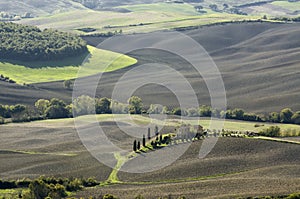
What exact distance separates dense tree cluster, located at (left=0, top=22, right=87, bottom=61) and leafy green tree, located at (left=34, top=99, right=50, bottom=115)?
40823 mm

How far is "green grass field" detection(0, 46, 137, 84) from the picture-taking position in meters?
140

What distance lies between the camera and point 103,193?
2477 inches

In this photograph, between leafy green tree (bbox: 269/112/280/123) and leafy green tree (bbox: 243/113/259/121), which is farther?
leafy green tree (bbox: 243/113/259/121)

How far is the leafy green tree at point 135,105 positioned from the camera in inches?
4206

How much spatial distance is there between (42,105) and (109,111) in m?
11.4

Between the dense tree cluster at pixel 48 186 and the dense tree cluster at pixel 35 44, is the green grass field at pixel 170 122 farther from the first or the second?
the dense tree cluster at pixel 35 44

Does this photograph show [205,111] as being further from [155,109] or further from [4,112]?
[4,112]

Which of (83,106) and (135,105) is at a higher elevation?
(135,105)

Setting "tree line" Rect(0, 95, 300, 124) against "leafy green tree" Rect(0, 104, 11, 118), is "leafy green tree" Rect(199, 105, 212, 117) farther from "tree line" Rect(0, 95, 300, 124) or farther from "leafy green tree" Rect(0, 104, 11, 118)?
"leafy green tree" Rect(0, 104, 11, 118)

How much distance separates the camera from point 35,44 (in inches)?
6196

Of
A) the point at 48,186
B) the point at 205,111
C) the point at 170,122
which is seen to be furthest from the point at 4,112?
the point at 48,186

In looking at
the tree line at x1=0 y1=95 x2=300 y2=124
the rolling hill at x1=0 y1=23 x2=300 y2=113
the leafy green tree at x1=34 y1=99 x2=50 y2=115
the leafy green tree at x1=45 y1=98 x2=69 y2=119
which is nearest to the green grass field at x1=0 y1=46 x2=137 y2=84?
the rolling hill at x1=0 y1=23 x2=300 y2=113

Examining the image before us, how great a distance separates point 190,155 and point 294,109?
3617cm

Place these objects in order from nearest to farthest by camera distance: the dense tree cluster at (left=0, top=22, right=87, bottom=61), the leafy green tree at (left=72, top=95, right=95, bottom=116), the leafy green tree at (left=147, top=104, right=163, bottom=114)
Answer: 1. the leafy green tree at (left=72, top=95, right=95, bottom=116)
2. the leafy green tree at (left=147, top=104, right=163, bottom=114)
3. the dense tree cluster at (left=0, top=22, right=87, bottom=61)
